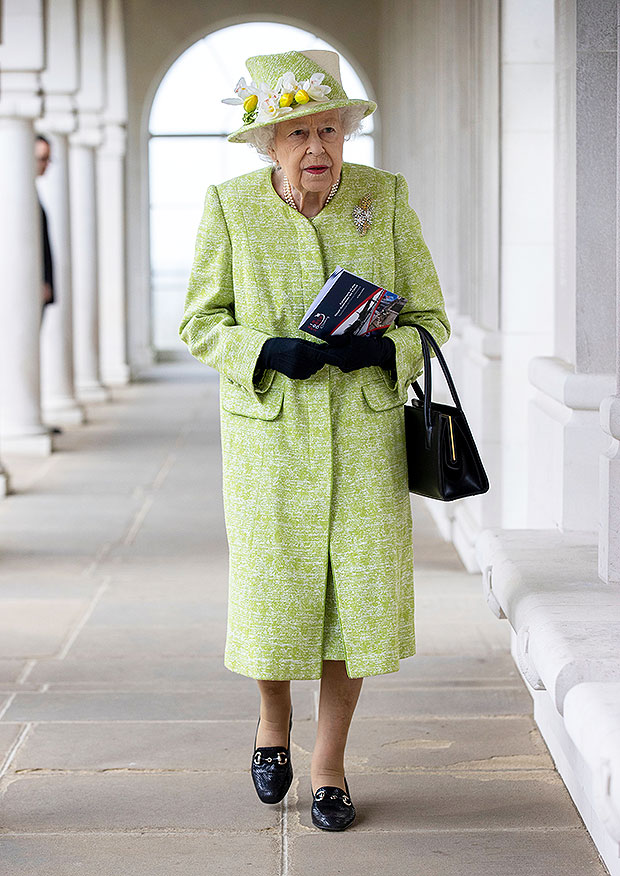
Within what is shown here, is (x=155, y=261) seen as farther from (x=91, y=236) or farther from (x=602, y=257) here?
(x=602, y=257)

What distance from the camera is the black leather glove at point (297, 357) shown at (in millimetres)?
3029

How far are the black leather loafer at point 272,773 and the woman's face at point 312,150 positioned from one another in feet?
4.60

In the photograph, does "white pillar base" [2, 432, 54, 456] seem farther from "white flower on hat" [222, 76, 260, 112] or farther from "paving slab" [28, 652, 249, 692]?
"white flower on hat" [222, 76, 260, 112]

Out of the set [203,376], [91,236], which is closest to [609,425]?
[91,236]

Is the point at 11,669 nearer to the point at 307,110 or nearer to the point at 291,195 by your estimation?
the point at 291,195

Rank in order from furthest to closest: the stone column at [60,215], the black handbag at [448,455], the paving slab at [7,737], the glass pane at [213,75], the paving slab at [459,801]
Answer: the glass pane at [213,75] → the stone column at [60,215] → the paving slab at [7,737] → the paving slab at [459,801] → the black handbag at [448,455]

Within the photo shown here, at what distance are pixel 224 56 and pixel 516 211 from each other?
14.0m

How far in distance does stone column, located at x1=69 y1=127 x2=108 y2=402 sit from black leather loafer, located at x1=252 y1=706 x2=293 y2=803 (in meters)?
10.3

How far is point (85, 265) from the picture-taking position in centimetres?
1359

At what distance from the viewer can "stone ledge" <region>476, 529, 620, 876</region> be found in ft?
7.18

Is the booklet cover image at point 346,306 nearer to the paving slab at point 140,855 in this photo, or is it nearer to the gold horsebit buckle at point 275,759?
the gold horsebit buckle at point 275,759

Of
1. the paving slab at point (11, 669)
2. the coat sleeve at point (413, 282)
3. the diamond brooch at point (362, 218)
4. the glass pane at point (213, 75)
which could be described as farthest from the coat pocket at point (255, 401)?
the glass pane at point (213, 75)

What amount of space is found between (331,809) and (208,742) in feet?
2.38

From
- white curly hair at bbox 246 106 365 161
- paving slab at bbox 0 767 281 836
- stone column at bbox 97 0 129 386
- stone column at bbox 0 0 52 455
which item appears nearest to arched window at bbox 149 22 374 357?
stone column at bbox 97 0 129 386
